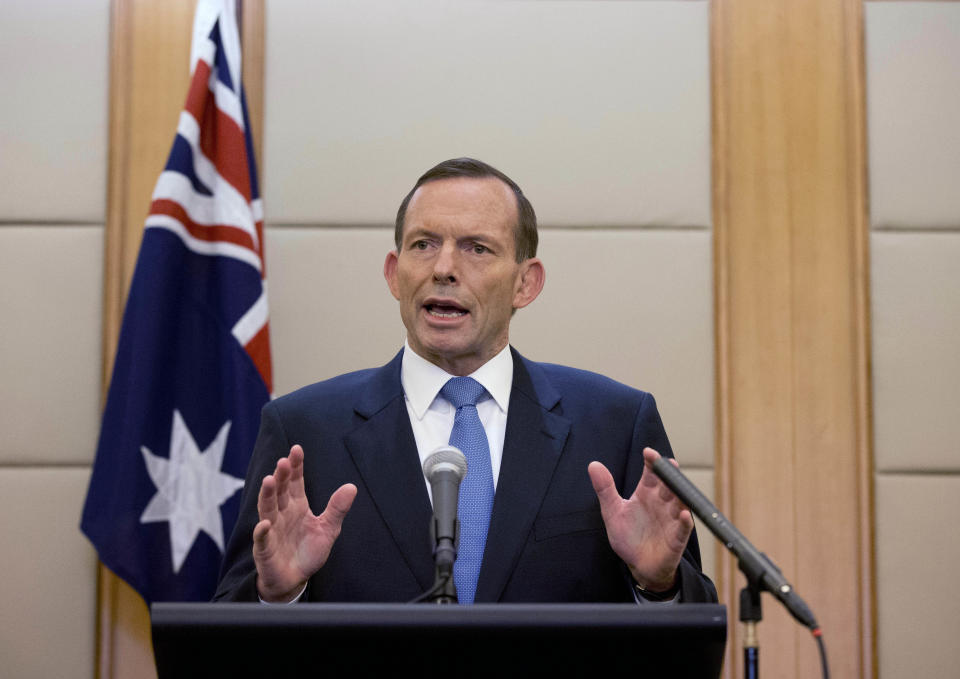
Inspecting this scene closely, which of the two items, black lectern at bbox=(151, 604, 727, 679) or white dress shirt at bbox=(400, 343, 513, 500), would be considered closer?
black lectern at bbox=(151, 604, 727, 679)

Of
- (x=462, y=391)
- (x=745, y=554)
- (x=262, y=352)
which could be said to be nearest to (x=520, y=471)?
(x=462, y=391)

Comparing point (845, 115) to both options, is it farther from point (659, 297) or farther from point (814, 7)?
point (659, 297)

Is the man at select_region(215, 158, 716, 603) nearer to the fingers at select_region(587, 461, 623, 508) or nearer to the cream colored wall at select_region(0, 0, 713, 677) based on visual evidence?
the fingers at select_region(587, 461, 623, 508)

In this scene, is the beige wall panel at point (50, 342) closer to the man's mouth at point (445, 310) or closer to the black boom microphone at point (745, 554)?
the man's mouth at point (445, 310)

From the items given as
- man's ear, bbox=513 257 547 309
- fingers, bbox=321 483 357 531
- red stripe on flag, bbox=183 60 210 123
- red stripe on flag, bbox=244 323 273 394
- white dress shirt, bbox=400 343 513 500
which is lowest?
fingers, bbox=321 483 357 531

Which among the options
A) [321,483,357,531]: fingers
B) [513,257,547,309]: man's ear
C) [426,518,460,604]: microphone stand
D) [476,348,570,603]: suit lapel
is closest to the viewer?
[426,518,460,604]: microphone stand

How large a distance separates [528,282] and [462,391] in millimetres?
335

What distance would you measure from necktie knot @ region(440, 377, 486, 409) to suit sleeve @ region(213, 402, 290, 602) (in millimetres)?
309

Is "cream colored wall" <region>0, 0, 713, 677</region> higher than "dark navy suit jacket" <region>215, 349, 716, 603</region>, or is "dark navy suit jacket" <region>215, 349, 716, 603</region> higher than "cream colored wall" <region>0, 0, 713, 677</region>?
"cream colored wall" <region>0, 0, 713, 677</region>

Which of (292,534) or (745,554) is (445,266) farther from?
(745,554)

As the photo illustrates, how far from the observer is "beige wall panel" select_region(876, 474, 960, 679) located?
2.87 m

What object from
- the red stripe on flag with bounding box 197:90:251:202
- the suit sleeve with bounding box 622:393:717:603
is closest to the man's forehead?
the suit sleeve with bounding box 622:393:717:603

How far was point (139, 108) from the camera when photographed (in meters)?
2.97

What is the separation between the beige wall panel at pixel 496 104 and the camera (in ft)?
9.77
